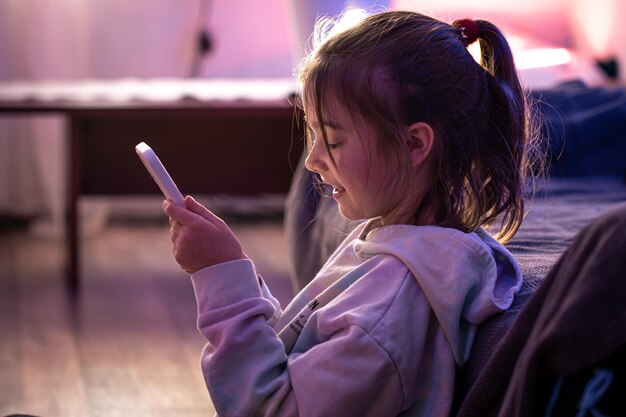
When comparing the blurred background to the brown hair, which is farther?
the blurred background

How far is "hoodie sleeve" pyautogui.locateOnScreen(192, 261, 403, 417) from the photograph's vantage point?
0.84 metres

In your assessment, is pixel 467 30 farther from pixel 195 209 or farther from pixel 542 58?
pixel 542 58

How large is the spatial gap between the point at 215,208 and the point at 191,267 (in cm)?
291

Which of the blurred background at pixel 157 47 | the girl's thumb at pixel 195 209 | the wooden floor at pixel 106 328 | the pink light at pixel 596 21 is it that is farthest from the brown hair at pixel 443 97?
the pink light at pixel 596 21

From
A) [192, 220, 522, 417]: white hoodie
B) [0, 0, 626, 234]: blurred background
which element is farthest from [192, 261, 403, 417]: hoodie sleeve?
[0, 0, 626, 234]: blurred background

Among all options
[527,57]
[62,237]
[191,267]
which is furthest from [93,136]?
[191,267]

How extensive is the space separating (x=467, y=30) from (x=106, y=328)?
157 cm

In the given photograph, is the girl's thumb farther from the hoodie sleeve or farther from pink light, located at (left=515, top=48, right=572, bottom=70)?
pink light, located at (left=515, top=48, right=572, bottom=70)

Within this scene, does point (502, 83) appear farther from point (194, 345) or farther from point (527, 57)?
point (527, 57)

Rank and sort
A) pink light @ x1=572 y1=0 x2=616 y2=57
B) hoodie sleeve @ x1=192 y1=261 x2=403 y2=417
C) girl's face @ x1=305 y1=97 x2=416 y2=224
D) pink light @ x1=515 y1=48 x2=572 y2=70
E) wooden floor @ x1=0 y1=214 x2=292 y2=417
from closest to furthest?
1. hoodie sleeve @ x1=192 y1=261 x2=403 y2=417
2. girl's face @ x1=305 y1=97 x2=416 y2=224
3. wooden floor @ x1=0 y1=214 x2=292 y2=417
4. pink light @ x1=515 y1=48 x2=572 y2=70
5. pink light @ x1=572 y1=0 x2=616 y2=57

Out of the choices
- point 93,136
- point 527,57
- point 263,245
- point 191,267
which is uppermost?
point 191,267

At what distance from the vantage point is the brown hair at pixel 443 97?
36.7 inches

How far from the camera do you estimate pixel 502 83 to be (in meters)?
0.98

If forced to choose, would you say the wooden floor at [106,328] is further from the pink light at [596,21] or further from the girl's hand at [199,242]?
the pink light at [596,21]
